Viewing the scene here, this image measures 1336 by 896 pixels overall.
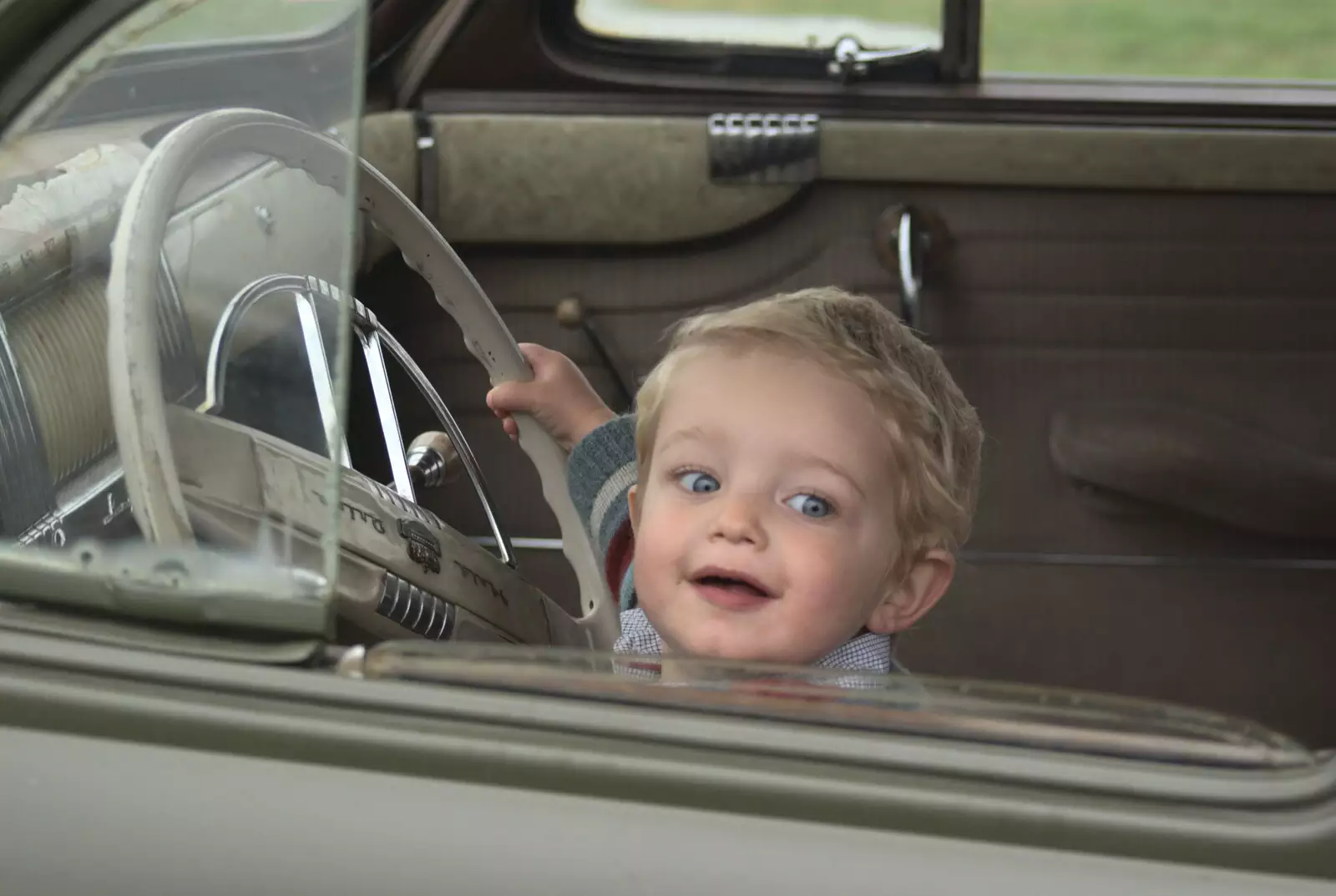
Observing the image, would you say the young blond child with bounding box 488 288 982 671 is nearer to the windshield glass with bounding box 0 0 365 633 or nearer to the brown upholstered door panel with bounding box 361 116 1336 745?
the windshield glass with bounding box 0 0 365 633

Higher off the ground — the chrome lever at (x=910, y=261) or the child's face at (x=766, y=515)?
the chrome lever at (x=910, y=261)

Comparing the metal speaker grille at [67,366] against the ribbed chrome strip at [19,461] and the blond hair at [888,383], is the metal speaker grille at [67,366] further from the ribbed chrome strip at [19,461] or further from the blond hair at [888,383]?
the blond hair at [888,383]

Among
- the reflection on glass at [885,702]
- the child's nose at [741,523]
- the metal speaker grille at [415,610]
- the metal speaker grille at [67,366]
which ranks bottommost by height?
the metal speaker grille at [415,610]

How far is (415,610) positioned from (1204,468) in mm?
1454

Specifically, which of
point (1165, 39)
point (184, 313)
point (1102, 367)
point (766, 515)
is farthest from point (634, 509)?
point (1165, 39)

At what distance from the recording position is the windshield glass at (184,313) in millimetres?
948

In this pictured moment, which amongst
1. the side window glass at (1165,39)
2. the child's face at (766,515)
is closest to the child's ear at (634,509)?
the child's face at (766,515)

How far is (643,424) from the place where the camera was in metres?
1.35

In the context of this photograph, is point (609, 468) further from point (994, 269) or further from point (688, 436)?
point (994, 269)

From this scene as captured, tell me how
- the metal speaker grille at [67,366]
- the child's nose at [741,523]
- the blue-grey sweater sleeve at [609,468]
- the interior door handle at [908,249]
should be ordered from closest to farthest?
the metal speaker grille at [67,366] → the child's nose at [741,523] → the blue-grey sweater sleeve at [609,468] → the interior door handle at [908,249]

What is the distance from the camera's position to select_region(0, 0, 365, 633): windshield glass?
948mm

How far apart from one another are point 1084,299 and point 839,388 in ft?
4.04

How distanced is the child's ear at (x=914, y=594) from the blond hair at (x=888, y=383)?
15 millimetres

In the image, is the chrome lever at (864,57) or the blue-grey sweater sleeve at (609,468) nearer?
the blue-grey sweater sleeve at (609,468)
